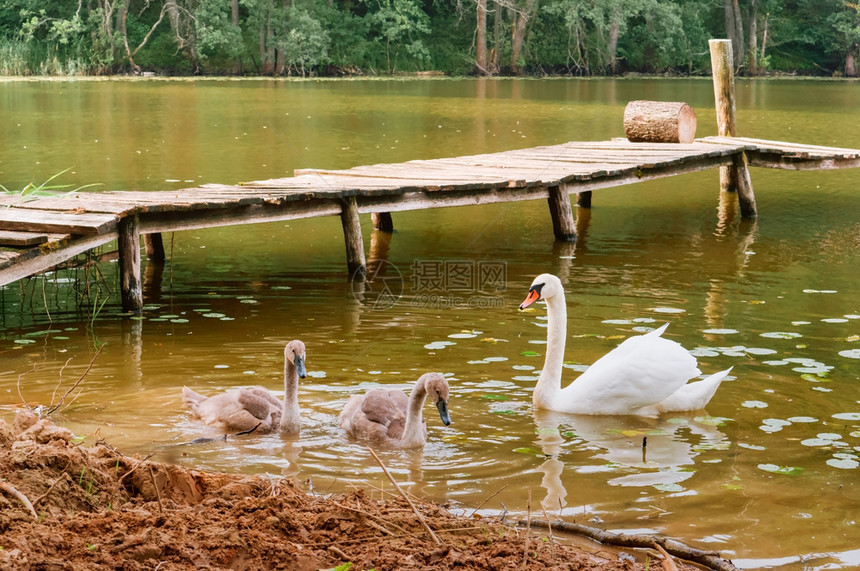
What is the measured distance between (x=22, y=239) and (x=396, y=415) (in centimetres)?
348

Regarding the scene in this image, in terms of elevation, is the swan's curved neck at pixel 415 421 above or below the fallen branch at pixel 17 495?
below

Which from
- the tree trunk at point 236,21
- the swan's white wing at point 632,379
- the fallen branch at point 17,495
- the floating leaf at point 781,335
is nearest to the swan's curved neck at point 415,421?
the swan's white wing at point 632,379

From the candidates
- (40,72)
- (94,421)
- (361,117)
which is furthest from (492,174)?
(40,72)

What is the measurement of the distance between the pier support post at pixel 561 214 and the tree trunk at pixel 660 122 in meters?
3.39

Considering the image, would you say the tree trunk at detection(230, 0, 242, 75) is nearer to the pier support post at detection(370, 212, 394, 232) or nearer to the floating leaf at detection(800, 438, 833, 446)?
the pier support post at detection(370, 212, 394, 232)

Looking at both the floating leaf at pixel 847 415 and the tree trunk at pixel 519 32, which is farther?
the tree trunk at pixel 519 32

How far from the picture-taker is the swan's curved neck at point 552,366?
710cm

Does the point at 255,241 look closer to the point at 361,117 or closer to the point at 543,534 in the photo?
the point at 543,534

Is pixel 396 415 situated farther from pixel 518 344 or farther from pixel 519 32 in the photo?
pixel 519 32

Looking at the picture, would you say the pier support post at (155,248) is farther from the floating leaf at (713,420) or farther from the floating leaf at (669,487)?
the floating leaf at (669,487)

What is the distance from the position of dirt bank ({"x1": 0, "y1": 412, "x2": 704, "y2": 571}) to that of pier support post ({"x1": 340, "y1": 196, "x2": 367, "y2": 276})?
6.46 m

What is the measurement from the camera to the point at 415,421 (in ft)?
20.6

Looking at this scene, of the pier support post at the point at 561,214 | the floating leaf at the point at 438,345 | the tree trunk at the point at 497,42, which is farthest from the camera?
the tree trunk at the point at 497,42

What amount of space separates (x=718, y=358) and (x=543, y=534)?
3983mm
